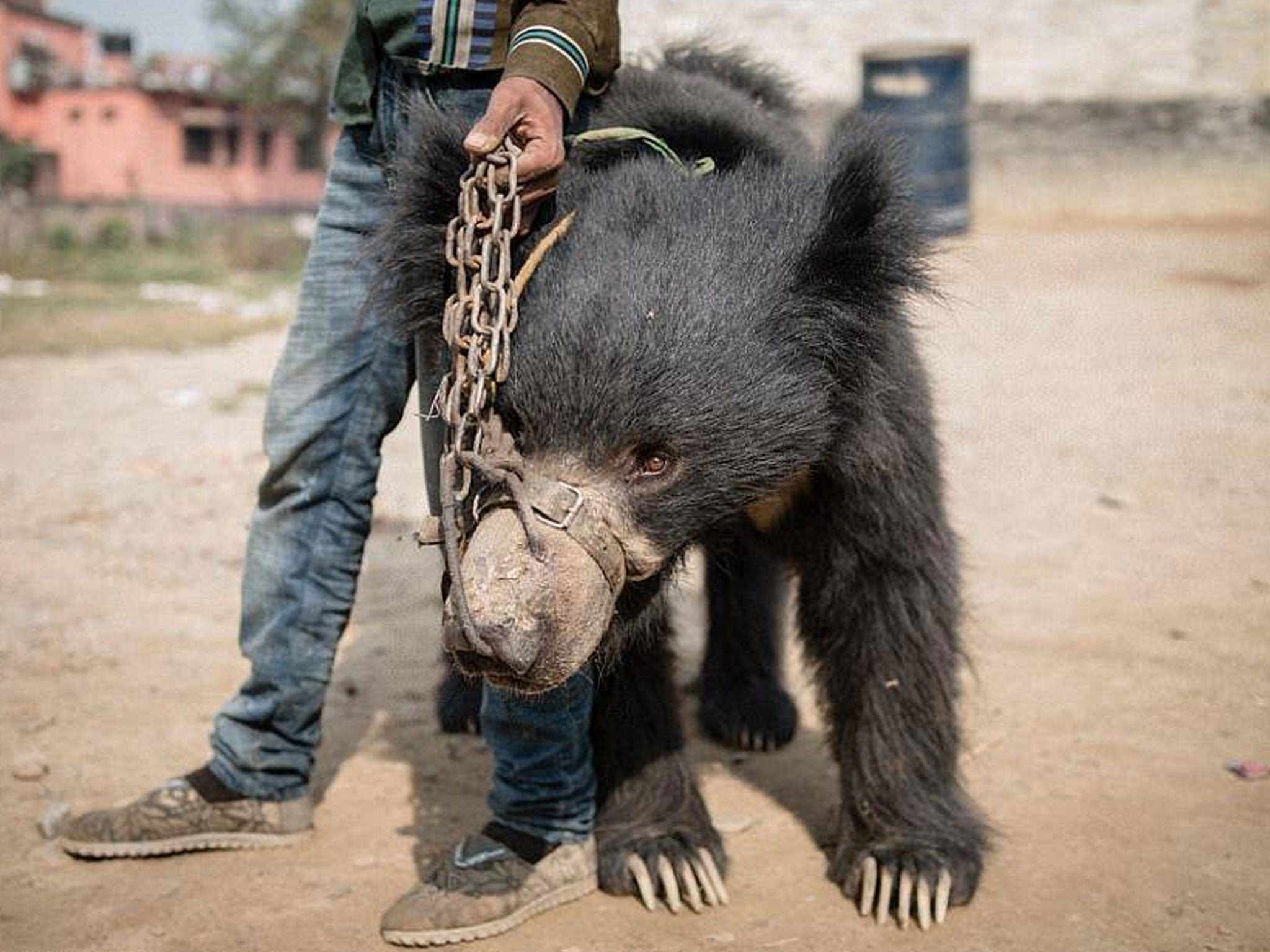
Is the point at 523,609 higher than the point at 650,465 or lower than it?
lower

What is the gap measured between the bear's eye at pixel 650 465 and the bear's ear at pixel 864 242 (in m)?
0.41

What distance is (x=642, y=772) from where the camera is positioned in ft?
8.98

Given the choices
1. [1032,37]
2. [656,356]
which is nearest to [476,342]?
[656,356]

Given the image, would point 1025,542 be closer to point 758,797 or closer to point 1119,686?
point 1119,686

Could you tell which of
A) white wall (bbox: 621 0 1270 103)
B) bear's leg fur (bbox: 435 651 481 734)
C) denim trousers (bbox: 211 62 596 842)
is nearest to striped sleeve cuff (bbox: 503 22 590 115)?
denim trousers (bbox: 211 62 596 842)

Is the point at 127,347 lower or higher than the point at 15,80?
lower

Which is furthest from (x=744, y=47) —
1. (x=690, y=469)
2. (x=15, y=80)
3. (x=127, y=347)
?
(x=15, y=80)

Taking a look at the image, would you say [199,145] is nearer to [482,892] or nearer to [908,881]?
[482,892]

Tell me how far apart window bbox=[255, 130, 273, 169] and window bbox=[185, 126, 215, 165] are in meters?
1.42

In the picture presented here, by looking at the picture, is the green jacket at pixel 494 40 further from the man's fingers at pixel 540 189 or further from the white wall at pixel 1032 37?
the white wall at pixel 1032 37

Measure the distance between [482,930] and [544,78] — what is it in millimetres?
1551

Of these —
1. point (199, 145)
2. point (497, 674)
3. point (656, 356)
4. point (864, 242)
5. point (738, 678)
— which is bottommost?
point (738, 678)

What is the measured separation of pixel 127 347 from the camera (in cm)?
987

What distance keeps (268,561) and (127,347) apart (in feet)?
26.0
